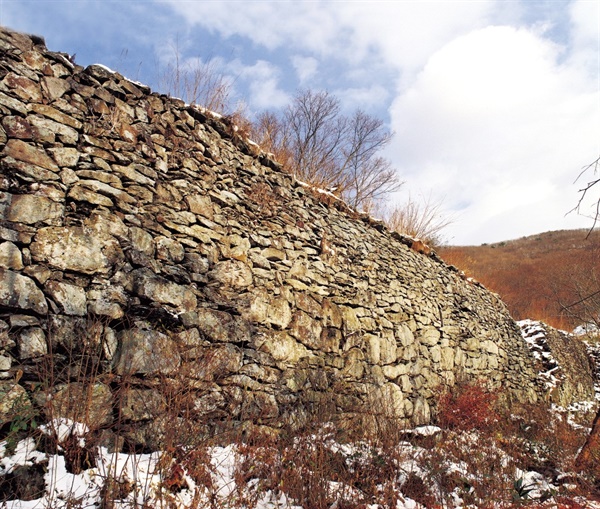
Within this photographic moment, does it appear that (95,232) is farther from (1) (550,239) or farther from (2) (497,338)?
(1) (550,239)

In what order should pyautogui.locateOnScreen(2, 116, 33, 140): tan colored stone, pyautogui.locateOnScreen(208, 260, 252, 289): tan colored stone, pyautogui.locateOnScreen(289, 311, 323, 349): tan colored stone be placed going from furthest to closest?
pyautogui.locateOnScreen(289, 311, 323, 349): tan colored stone → pyautogui.locateOnScreen(208, 260, 252, 289): tan colored stone → pyautogui.locateOnScreen(2, 116, 33, 140): tan colored stone

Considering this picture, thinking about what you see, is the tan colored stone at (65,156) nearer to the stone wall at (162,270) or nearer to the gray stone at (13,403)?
the stone wall at (162,270)

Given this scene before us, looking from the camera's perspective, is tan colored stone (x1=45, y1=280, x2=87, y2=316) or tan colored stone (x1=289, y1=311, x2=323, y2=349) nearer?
tan colored stone (x1=45, y1=280, x2=87, y2=316)

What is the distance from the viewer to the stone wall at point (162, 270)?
7.97ft

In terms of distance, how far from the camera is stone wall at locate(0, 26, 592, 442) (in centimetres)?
243

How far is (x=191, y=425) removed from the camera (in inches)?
108

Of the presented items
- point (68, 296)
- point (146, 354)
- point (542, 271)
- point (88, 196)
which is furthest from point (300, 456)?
point (542, 271)

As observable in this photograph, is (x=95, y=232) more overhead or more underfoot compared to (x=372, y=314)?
more overhead

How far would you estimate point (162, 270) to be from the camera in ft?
10.1

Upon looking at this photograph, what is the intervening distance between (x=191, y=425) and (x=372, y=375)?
2.69m

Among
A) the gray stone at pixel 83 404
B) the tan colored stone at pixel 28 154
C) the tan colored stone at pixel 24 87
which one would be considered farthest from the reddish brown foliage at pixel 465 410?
the tan colored stone at pixel 24 87

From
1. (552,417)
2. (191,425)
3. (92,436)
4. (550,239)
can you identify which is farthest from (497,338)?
(550,239)

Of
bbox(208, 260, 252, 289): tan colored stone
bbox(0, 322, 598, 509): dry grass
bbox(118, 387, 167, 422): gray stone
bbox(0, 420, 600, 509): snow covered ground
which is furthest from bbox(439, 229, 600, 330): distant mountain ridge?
bbox(118, 387, 167, 422): gray stone

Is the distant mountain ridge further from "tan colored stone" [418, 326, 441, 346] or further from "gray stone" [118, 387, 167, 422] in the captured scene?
"gray stone" [118, 387, 167, 422]
